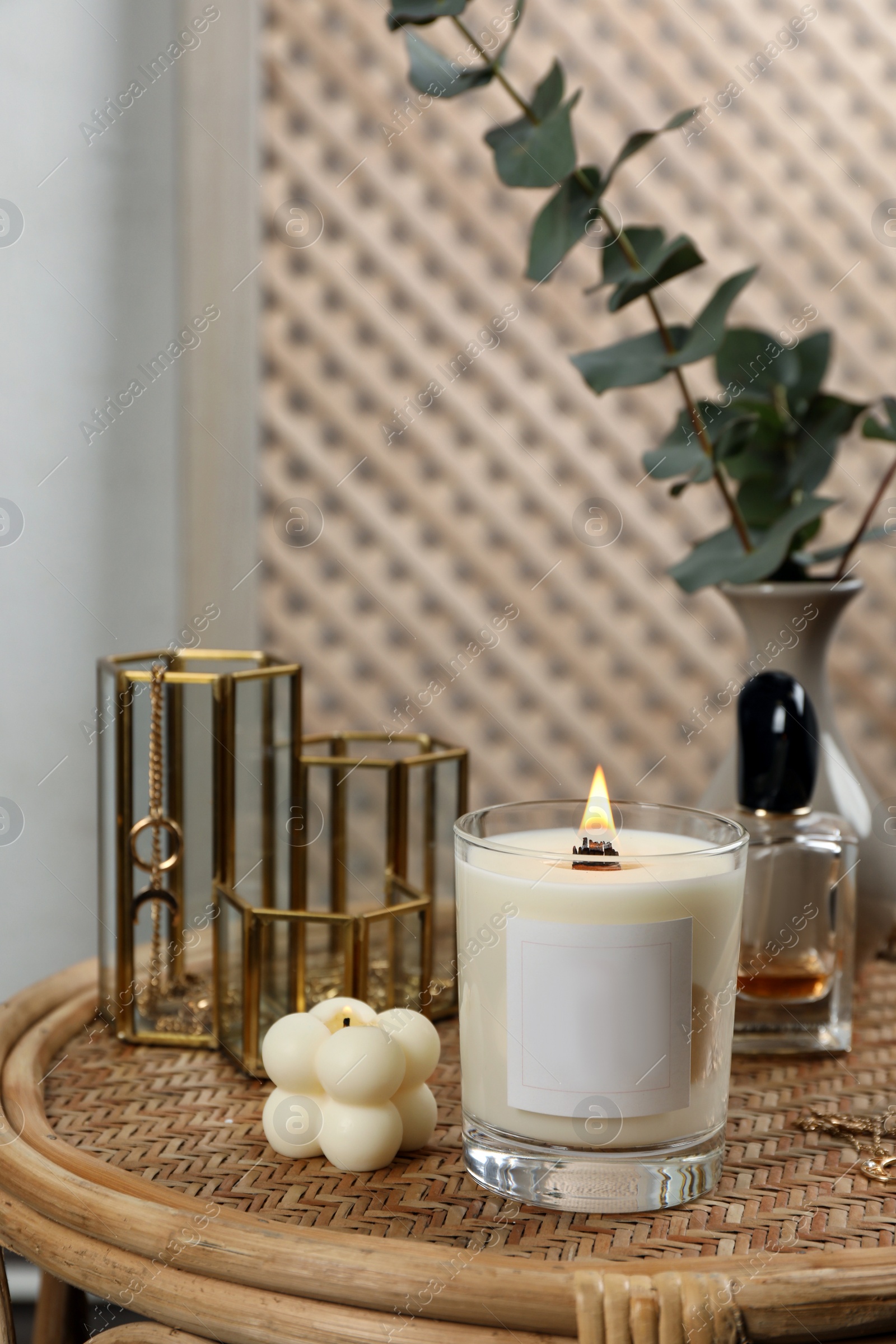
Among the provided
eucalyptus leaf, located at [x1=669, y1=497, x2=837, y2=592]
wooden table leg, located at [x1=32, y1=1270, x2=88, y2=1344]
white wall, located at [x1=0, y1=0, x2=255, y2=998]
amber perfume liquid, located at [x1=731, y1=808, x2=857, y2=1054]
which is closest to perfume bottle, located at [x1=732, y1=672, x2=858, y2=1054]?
amber perfume liquid, located at [x1=731, y1=808, x2=857, y2=1054]

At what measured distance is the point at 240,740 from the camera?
0.65m

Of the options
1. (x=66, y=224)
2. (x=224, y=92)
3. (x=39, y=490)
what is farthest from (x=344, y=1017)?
(x=224, y=92)

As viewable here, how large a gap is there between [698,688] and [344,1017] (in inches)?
45.8

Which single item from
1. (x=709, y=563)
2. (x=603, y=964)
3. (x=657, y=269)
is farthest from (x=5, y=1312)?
(x=657, y=269)

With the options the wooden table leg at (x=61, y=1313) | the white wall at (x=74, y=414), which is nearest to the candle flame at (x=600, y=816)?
the wooden table leg at (x=61, y=1313)

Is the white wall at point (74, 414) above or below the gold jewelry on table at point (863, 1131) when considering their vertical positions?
above

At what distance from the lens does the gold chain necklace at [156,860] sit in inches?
26.0

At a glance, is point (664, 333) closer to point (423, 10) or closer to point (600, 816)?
point (423, 10)

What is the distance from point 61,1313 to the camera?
2.54ft

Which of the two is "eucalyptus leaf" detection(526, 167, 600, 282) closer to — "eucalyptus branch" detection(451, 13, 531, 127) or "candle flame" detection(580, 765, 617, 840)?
"eucalyptus branch" detection(451, 13, 531, 127)

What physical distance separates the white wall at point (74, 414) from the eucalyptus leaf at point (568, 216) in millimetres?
784

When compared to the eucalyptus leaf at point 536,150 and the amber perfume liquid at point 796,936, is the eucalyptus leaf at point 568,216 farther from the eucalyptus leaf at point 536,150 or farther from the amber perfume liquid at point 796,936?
the amber perfume liquid at point 796,936

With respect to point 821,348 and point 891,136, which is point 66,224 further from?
point 891,136

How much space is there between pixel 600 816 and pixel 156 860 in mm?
286
